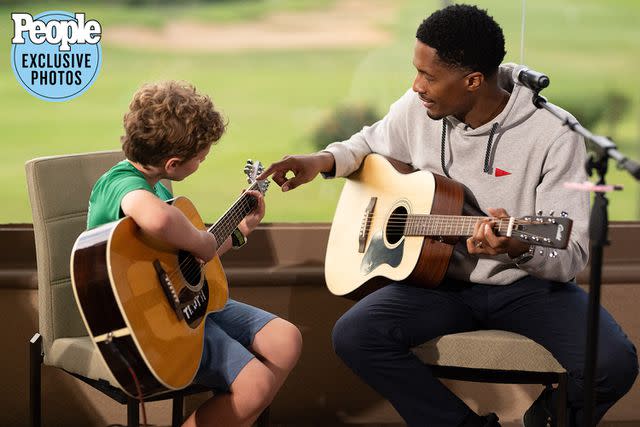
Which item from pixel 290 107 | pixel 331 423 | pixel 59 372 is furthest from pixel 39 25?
pixel 331 423

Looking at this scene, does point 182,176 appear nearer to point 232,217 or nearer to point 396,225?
point 232,217

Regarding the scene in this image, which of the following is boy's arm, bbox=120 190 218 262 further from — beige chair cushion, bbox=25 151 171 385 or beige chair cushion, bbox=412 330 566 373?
beige chair cushion, bbox=412 330 566 373

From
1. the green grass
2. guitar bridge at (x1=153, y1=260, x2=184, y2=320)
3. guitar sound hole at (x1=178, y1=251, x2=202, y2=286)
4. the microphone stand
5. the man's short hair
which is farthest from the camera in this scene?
the green grass

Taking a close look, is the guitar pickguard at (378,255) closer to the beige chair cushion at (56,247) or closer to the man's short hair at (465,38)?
the man's short hair at (465,38)

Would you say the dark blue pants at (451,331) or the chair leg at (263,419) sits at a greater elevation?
the dark blue pants at (451,331)

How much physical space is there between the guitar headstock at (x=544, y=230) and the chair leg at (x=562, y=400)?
512 millimetres

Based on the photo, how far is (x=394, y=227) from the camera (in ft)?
9.22

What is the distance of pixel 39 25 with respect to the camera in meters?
3.12

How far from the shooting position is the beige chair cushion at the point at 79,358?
2.50 metres

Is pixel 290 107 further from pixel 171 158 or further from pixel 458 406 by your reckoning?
pixel 458 406

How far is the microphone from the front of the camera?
7.25 ft

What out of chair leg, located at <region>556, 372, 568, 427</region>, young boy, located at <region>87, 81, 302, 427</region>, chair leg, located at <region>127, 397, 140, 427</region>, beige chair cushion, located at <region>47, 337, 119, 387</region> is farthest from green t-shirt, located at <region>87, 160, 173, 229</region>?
chair leg, located at <region>556, 372, 568, 427</region>

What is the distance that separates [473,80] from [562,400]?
94 centimetres

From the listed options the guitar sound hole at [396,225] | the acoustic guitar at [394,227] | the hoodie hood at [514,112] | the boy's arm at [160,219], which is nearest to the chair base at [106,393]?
the boy's arm at [160,219]
